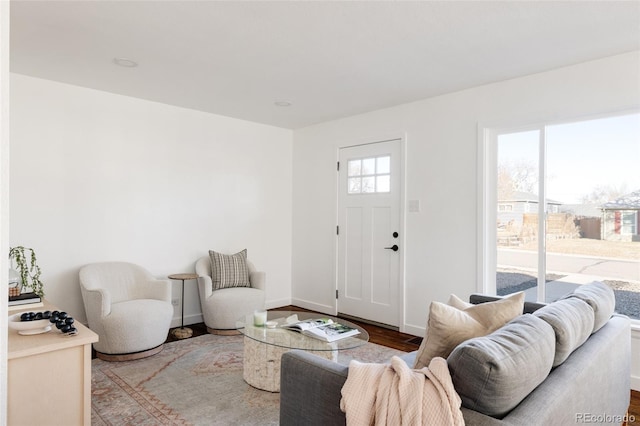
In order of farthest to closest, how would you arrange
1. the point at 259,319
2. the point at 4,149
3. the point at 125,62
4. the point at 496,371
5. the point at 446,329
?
the point at 125,62, the point at 259,319, the point at 446,329, the point at 4,149, the point at 496,371

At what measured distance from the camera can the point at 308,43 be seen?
279cm

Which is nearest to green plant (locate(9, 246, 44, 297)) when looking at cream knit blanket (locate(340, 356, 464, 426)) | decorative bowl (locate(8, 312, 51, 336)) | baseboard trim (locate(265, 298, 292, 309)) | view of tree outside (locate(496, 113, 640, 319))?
decorative bowl (locate(8, 312, 51, 336))

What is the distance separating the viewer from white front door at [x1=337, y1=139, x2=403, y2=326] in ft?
14.6

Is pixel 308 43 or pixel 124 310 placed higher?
pixel 308 43

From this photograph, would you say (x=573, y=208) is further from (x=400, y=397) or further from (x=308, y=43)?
(x=400, y=397)

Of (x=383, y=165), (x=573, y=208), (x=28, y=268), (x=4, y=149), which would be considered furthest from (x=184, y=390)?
(x=573, y=208)

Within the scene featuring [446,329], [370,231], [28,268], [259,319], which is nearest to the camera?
[446,329]

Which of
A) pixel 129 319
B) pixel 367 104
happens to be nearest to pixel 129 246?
pixel 129 319

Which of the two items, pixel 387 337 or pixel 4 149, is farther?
pixel 387 337

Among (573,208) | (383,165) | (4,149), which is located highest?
(383,165)

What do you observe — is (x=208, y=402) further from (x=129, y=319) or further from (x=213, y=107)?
(x=213, y=107)

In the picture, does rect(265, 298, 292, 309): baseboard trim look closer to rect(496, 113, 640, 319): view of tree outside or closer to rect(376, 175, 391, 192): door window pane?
rect(376, 175, 391, 192): door window pane

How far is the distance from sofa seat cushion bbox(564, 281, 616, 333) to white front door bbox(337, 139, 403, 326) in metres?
2.25

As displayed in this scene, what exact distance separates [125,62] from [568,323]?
11.2 ft
